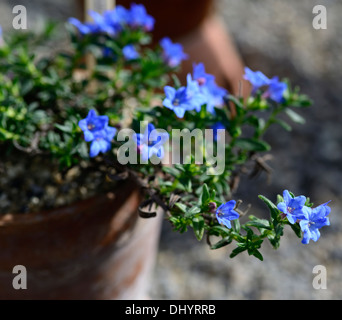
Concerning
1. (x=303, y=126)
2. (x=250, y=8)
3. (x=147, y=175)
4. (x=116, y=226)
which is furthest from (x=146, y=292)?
(x=250, y=8)

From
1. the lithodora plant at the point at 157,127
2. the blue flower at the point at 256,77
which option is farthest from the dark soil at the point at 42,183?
the blue flower at the point at 256,77

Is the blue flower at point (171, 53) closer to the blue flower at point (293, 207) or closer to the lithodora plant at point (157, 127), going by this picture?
the lithodora plant at point (157, 127)

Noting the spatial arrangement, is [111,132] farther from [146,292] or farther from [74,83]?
[146,292]

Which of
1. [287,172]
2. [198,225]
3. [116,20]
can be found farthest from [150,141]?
[287,172]

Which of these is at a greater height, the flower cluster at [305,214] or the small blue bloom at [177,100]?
the small blue bloom at [177,100]
